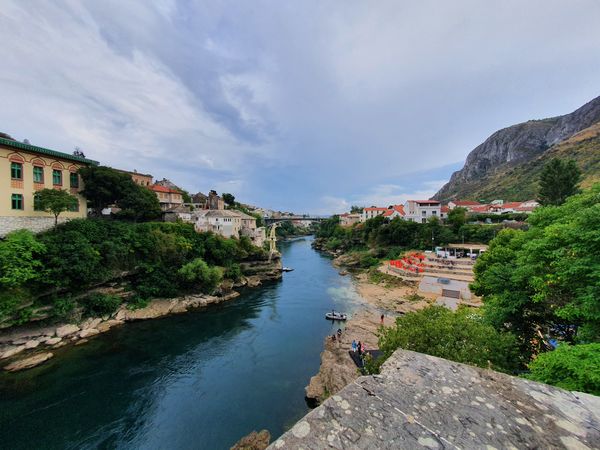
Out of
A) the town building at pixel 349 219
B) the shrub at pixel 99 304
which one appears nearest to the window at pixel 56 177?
the shrub at pixel 99 304

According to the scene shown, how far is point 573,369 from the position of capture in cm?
496

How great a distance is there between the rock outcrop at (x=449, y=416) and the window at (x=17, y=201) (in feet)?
97.3

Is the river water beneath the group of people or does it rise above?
beneath

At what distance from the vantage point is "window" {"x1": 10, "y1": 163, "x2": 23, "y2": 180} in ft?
67.3

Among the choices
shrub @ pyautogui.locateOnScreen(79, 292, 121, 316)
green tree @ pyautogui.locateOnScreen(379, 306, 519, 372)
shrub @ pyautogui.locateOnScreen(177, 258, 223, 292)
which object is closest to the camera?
green tree @ pyautogui.locateOnScreen(379, 306, 519, 372)

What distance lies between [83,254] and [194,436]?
1698 cm

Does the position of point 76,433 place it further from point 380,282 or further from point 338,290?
point 380,282

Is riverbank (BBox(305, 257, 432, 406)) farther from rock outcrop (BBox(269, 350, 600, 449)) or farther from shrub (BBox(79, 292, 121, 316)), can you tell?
shrub (BBox(79, 292, 121, 316))

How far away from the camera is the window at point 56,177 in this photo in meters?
23.4

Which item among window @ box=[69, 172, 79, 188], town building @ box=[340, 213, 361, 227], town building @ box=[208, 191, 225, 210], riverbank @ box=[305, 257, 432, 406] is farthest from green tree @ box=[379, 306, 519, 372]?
town building @ box=[340, 213, 361, 227]

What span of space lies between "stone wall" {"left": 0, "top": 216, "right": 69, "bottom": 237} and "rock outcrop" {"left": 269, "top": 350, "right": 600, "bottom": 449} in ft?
95.2

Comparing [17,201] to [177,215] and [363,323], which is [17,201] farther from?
[363,323]

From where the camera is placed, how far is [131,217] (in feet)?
107

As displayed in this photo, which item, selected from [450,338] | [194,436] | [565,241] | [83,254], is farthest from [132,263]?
[565,241]
